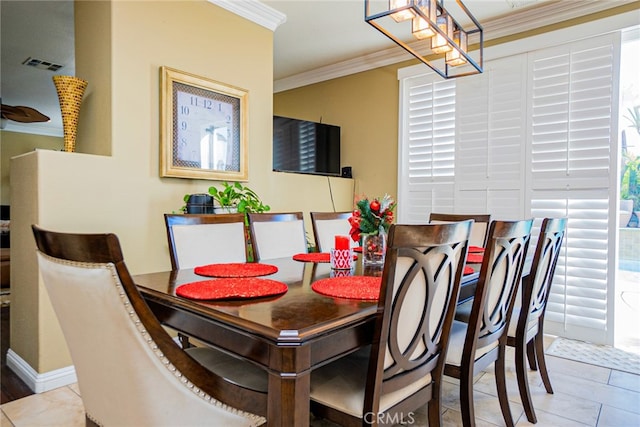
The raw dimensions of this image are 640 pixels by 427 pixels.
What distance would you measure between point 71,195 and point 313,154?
2.40 meters

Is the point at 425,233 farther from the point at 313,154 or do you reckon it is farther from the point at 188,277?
the point at 313,154

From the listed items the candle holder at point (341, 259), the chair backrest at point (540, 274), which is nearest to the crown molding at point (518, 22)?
the chair backrest at point (540, 274)

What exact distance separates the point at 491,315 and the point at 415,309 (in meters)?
0.66

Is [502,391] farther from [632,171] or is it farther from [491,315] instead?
[632,171]

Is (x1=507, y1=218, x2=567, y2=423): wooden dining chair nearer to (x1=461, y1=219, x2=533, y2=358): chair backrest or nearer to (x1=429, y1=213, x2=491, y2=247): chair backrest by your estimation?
(x1=461, y1=219, x2=533, y2=358): chair backrest

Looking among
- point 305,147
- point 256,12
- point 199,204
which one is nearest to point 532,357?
point 199,204

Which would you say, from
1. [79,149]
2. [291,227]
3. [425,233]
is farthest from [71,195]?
[425,233]

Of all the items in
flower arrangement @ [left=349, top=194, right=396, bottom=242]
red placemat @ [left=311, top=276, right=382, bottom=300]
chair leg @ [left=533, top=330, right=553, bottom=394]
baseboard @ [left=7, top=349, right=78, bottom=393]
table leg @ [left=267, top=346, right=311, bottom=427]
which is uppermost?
flower arrangement @ [left=349, top=194, right=396, bottom=242]

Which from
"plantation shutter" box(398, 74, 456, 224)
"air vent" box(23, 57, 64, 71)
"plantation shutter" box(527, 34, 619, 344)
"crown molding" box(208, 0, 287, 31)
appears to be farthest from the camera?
"air vent" box(23, 57, 64, 71)

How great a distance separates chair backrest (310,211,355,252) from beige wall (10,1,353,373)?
0.95m

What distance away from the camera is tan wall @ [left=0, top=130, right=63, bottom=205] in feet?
23.6

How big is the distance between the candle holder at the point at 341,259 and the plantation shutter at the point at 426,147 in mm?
2267

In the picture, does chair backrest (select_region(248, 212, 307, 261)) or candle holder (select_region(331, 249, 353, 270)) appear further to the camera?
chair backrest (select_region(248, 212, 307, 261))
